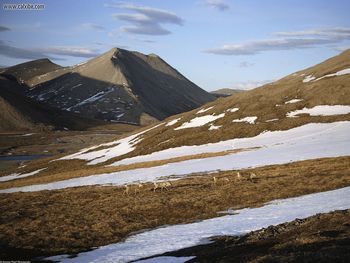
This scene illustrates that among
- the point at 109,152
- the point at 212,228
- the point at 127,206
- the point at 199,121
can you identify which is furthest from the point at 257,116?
the point at 212,228

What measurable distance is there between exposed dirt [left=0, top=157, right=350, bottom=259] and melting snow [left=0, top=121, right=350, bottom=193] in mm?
8692

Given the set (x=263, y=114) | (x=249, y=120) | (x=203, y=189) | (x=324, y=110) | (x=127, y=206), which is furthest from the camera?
(x=263, y=114)

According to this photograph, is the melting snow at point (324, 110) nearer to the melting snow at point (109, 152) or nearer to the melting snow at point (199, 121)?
the melting snow at point (199, 121)

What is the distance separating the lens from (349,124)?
72.3m

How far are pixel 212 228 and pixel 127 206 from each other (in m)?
11.5

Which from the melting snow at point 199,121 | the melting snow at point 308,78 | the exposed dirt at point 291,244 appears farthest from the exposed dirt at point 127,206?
the melting snow at point 308,78

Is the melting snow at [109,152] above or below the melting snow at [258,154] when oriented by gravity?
above

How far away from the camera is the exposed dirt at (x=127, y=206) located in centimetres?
2731

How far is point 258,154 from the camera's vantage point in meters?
62.4

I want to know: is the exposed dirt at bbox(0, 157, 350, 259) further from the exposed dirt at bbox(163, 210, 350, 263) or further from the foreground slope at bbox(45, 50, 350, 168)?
the foreground slope at bbox(45, 50, 350, 168)

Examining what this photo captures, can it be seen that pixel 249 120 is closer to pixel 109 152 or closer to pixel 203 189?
pixel 109 152

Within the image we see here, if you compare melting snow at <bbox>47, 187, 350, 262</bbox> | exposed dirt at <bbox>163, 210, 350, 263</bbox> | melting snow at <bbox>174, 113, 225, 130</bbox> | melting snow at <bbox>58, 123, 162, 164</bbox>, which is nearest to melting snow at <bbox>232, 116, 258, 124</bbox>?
melting snow at <bbox>174, 113, 225, 130</bbox>

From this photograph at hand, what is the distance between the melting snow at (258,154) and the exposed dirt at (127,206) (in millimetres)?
8692

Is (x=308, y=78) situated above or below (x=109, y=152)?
above
